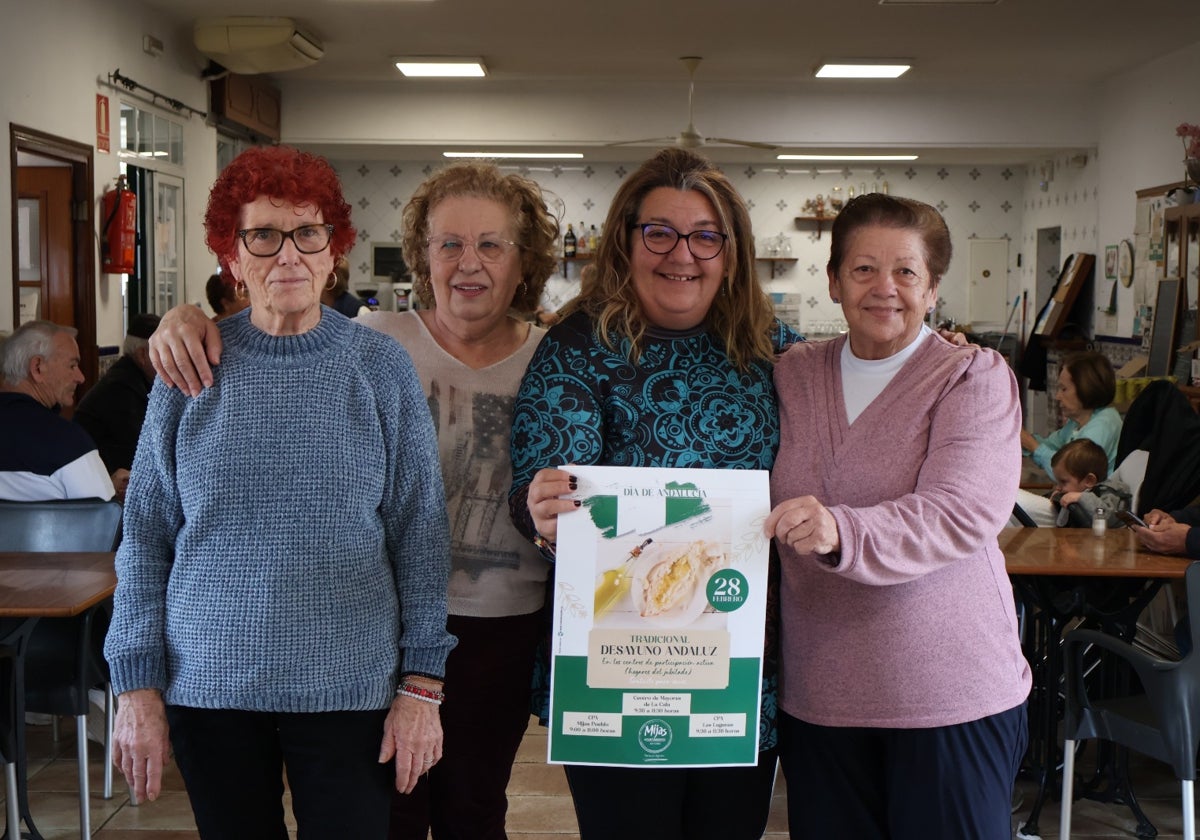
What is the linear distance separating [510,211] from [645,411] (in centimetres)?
51

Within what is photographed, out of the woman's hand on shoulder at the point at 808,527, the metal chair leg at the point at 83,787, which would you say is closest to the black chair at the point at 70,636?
the metal chair leg at the point at 83,787

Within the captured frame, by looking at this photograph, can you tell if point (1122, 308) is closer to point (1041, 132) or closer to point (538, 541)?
point (1041, 132)

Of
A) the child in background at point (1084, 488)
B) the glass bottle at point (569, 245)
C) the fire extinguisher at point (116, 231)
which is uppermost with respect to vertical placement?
the glass bottle at point (569, 245)

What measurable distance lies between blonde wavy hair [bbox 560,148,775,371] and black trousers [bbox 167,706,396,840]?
0.73 m

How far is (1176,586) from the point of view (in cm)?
402

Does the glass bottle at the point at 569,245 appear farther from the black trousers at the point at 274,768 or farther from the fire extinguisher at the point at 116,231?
the black trousers at the point at 274,768

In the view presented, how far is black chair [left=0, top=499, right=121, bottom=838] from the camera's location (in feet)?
11.4

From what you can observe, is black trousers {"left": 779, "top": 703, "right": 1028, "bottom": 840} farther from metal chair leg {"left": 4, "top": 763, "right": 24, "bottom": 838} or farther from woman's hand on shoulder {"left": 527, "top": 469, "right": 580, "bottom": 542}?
metal chair leg {"left": 4, "top": 763, "right": 24, "bottom": 838}

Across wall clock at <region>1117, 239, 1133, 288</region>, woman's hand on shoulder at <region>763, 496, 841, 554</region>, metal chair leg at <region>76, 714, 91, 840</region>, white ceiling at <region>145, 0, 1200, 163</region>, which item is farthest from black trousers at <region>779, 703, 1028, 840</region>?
wall clock at <region>1117, 239, 1133, 288</region>

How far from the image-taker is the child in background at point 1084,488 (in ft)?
14.4

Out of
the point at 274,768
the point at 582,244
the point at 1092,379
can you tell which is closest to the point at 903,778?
the point at 274,768

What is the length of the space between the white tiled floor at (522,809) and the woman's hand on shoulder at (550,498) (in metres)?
2.16

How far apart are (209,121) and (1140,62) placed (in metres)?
7.25

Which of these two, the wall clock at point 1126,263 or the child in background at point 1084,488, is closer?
the child in background at point 1084,488
